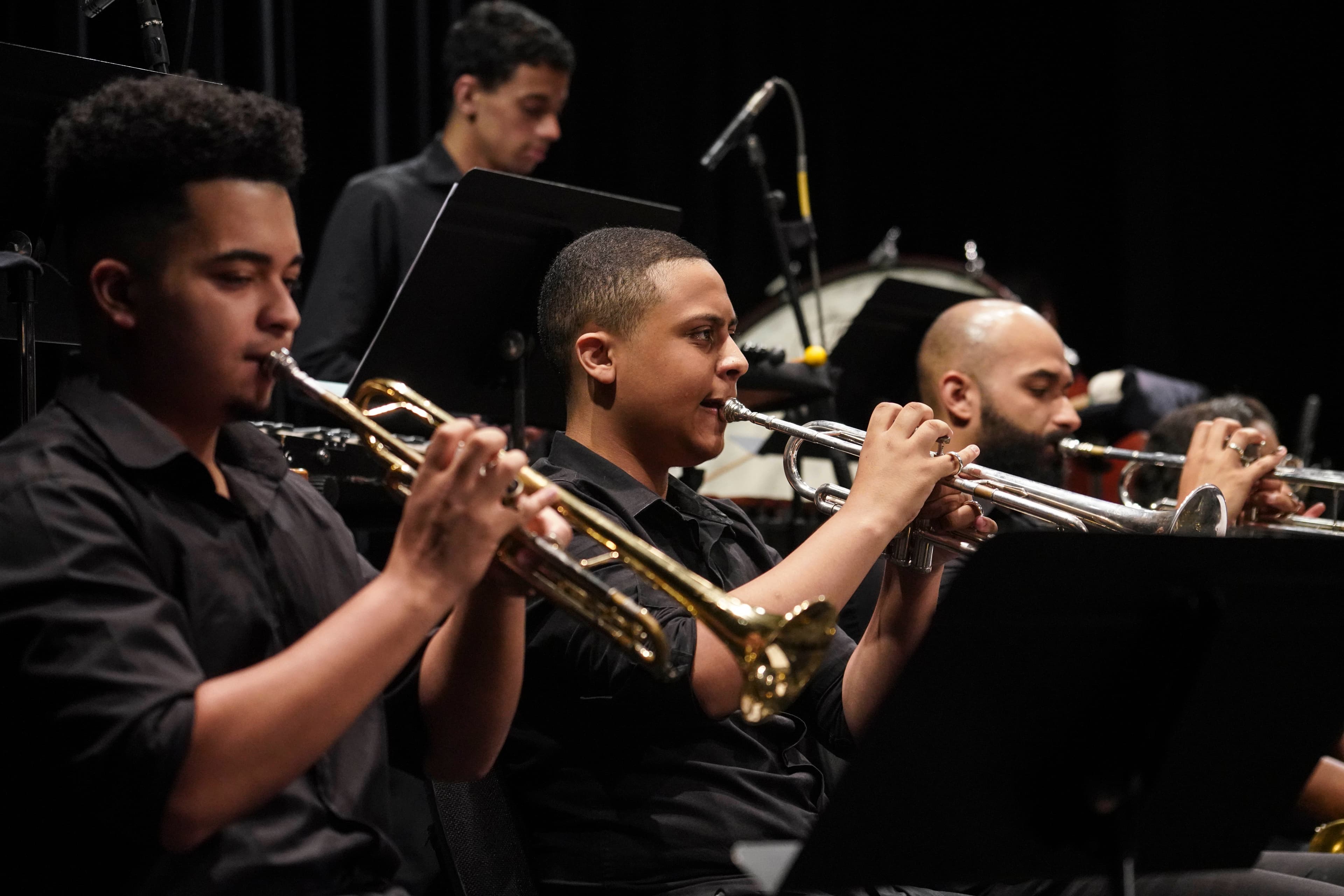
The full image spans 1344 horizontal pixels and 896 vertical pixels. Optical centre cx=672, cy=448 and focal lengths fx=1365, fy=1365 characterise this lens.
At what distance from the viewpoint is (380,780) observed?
183 cm

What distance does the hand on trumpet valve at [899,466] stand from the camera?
2373mm

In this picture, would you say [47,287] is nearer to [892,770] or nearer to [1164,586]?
[892,770]

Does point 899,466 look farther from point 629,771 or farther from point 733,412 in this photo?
point 629,771

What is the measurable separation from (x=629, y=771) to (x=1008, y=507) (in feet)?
3.21

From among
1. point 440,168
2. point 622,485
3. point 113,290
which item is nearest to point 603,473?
point 622,485

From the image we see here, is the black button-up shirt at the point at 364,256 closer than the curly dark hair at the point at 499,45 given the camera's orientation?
Yes

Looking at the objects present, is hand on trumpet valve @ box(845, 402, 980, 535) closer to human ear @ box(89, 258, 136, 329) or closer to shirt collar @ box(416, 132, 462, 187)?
human ear @ box(89, 258, 136, 329)

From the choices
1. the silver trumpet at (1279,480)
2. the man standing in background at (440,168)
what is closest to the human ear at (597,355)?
the man standing in background at (440,168)

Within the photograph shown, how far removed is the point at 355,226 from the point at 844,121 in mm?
4020

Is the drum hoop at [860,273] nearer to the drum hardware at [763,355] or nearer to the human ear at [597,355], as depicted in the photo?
the drum hardware at [763,355]

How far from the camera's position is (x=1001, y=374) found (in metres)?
4.07

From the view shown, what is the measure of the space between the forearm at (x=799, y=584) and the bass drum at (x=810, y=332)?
1.75 meters

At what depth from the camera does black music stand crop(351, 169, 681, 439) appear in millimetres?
3186

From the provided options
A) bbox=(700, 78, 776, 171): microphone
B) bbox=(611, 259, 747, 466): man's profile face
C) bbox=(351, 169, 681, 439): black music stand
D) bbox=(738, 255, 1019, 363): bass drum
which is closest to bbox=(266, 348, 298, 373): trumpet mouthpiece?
bbox=(611, 259, 747, 466): man's profile face
